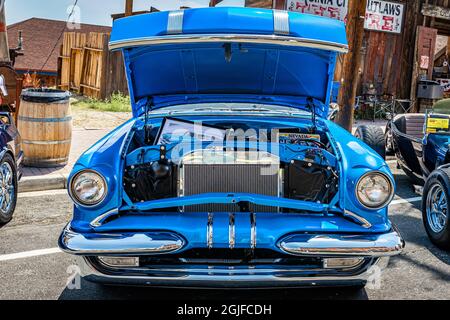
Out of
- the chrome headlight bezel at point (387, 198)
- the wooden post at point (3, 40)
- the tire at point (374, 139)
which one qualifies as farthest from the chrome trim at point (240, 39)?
the wooden post at point (3, 40)

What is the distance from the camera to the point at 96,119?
10688mm

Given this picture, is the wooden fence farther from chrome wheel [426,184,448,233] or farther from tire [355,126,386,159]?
chrome wheel [426,184,448,233]

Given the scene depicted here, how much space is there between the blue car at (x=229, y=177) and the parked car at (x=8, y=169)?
1.39m

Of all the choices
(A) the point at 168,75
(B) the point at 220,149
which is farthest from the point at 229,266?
(A) the point at 168,75

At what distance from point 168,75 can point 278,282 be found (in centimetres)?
210

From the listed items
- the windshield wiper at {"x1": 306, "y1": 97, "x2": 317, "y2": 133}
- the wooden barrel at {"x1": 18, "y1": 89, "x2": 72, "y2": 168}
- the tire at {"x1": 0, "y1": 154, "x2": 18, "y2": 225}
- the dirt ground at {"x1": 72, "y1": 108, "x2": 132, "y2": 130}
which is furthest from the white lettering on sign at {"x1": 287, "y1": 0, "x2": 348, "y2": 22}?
the tire at {"x1": 0, "y1": 154, "x2": 18, "y2": 225}

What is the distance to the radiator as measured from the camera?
3113mm

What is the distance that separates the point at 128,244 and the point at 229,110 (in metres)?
1.70

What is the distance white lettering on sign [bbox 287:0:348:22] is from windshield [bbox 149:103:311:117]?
26.8 ft

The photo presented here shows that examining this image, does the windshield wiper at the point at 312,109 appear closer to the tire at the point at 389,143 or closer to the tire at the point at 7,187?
the tire at the point at 7,187

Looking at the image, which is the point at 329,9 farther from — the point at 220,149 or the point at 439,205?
the point at 220,149

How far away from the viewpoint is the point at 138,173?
3.22 metres

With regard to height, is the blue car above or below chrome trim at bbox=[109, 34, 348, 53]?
below

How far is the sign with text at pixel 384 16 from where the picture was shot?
1316cm
